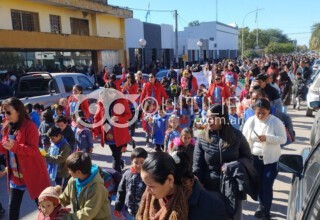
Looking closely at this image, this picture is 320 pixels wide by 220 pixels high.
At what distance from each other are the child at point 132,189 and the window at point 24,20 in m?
16.2

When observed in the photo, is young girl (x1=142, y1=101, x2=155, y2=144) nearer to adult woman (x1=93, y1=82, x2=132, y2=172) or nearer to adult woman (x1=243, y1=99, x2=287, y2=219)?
adult woman (x1=93, y1=82, x2=132, y2=172)

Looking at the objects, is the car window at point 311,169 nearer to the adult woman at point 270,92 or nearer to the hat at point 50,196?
the hat at point 50,196

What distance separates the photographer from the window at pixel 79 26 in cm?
2217

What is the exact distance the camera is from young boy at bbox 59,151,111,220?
3064 mm

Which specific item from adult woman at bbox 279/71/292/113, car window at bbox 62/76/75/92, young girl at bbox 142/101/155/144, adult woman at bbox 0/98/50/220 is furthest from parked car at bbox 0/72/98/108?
adult woman at bbox 279/71/292/113

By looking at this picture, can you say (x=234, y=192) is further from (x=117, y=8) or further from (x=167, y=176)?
(x=117, y=8)

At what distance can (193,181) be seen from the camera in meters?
2.25

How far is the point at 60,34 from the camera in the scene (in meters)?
19.5

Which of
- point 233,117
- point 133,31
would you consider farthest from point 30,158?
point 133,31

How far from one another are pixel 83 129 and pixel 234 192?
149 inches

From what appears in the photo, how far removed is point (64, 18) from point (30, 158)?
18916 millimetres

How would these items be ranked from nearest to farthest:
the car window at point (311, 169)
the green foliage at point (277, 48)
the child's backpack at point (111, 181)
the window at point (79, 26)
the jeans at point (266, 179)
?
the car window at point (311, 169) → the child's backpack at point (111, 181) → the jeans at point (266, 179) → the window at point (79, 26) → the green foliage at point (277, 48)

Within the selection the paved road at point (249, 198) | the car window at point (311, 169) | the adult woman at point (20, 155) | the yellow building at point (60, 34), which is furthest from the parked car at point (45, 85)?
the car window at point (311, 169)

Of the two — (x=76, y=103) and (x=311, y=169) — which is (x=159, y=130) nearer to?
(x=76, y=103)
